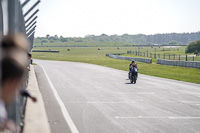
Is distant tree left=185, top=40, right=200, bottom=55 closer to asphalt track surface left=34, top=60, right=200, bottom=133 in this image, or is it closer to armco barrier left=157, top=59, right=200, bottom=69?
armco barrier left=157, top=59, right=200, bottom=69

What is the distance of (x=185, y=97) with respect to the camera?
16.0 metres

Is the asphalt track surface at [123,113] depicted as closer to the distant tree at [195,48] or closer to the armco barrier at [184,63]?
the armco barrier at [184,63]

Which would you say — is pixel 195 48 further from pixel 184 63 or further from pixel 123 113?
pixel 123 113

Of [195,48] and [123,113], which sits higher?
[195,48]

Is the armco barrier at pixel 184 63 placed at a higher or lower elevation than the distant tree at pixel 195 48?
lower

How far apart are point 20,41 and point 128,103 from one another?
481 inches

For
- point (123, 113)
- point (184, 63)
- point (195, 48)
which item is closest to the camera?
point (123, 113)

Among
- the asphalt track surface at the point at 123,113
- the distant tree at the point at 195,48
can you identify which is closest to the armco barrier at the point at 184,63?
the asphalt track surface at the point at 123,113

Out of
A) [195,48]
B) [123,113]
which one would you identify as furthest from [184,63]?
[195,48]

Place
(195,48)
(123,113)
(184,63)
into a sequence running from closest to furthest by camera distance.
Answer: (123,113) < (184,63) < (195,48)

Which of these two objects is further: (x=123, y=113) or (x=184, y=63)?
(x=184, y=63)

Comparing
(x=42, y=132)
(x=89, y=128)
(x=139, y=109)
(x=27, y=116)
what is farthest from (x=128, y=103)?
(x=42, y=132)

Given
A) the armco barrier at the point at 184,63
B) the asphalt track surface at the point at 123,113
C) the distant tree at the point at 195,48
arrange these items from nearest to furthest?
the asphalt track surface at the point at 123,113
the armco barrier at the point at 184,63
the distant tree at the point at 195,48

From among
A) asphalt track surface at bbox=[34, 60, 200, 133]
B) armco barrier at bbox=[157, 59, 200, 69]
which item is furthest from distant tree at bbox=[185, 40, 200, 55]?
asphalt track surface at bbox=[34, 60, 200, 133]
